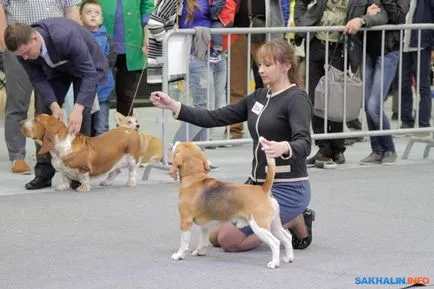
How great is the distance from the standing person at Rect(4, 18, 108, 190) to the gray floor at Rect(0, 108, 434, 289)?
61 centimetres

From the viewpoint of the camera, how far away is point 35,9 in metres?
9.11

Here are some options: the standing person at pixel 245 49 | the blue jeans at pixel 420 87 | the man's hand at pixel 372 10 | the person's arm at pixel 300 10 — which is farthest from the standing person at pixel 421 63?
the standing person at pixel 245 49

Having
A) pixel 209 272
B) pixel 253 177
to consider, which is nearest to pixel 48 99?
pixel 253 177

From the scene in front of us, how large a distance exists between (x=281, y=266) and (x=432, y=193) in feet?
9.36

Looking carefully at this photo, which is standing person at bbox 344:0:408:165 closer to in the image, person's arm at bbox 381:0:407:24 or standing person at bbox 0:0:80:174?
person's arm at bbox 381:0:407:24

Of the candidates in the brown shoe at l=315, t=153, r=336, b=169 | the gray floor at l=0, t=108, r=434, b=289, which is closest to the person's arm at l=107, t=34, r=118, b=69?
the gray floor at l=0, t=108, r=434, b=289

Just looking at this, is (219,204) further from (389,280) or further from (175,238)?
(389,280)

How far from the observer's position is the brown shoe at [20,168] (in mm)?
9547

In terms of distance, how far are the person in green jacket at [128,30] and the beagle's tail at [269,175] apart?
14.2ft

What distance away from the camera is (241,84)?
11.1 metres

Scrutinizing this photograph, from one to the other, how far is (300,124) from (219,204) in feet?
2.21

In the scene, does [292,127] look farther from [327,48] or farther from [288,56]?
[327,48]

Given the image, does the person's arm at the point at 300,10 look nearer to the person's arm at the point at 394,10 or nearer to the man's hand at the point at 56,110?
the person's arm at the point at 394,10

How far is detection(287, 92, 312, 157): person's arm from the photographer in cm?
610
